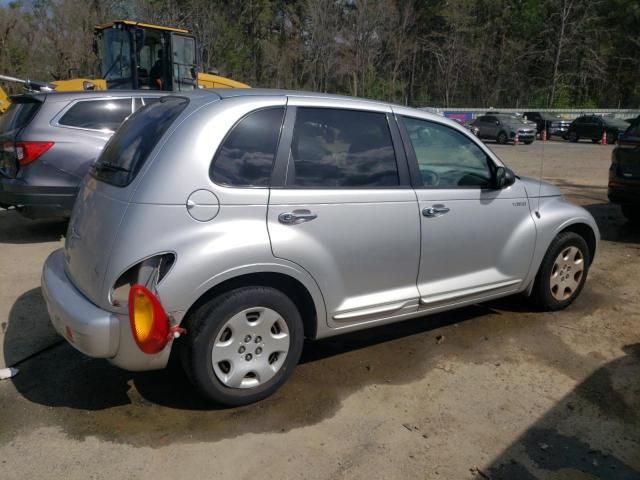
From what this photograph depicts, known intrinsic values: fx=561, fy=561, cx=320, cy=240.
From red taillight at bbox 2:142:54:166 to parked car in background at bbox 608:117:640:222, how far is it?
7522 mm

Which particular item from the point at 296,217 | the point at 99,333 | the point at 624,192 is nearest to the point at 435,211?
the point at 296,217

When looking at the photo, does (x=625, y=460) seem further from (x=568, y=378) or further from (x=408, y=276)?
(x=408, y=276)

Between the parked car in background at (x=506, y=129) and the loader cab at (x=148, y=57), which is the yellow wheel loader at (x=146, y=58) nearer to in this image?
the loader cab at (x=148, y=57)

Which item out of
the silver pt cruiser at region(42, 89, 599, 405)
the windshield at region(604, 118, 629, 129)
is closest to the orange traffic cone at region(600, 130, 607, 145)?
the windshield at region(604, 118, 629, 129)

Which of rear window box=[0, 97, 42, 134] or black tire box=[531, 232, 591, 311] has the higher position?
rear window box=[0, 97, 42, 134]

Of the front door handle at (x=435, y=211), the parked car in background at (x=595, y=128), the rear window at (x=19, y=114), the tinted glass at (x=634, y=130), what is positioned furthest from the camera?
the parked car in background at (x=595, y=128)

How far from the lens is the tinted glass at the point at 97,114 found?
677 centimetres

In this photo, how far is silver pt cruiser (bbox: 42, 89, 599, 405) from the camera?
9.76 feet

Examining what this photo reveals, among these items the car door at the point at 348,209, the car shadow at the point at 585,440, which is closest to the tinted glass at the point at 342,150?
the car door at the point at 348,209

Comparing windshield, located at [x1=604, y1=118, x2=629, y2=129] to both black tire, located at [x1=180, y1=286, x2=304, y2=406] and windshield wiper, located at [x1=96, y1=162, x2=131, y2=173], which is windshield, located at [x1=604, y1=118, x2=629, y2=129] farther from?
windshield wiper, located at [x1=96, y1=162, x2=131, y2=173]

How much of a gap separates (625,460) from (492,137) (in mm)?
28341

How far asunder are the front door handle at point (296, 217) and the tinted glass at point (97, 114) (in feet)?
14.9

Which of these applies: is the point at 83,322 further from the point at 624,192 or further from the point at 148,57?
the point at 148,57

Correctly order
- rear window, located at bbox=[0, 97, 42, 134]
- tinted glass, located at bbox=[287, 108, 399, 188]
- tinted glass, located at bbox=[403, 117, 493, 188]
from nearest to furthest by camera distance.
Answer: tinted glass, located at bbox=[287, 108, 399, 188] < tinted glass, located at bbox=[403, 117, 493, 188] < rear window, located at bbox=[0, 97, 42, 134]
